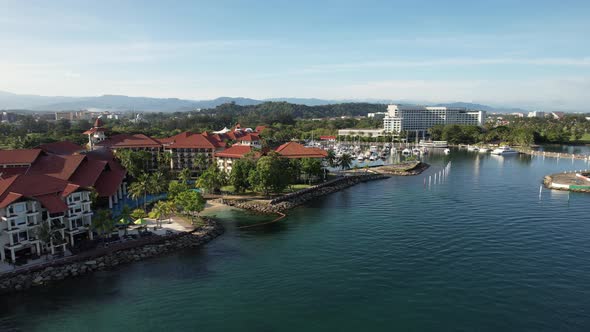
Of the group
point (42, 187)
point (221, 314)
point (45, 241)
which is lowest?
point (221, 314)

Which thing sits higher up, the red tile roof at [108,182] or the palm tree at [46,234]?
the red tile roof at [108,182]

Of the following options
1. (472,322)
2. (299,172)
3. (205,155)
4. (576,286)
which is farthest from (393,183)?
(472,322)

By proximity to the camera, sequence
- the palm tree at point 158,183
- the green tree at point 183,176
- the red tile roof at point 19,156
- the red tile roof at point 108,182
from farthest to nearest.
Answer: the green tree at point 183,176, the palm tree at point 158,183, the red tile roof at point 108,182, the red tile roof at point 19,156

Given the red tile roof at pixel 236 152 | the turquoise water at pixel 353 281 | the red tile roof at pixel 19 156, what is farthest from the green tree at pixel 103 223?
the red tile roof at pixel 236 152

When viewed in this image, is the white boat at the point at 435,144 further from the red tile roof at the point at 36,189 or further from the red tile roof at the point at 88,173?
the red tile roof at the point at 36,189

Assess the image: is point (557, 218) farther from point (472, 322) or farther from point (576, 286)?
point (472, 322)

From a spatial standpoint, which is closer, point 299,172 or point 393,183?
point 299,172
